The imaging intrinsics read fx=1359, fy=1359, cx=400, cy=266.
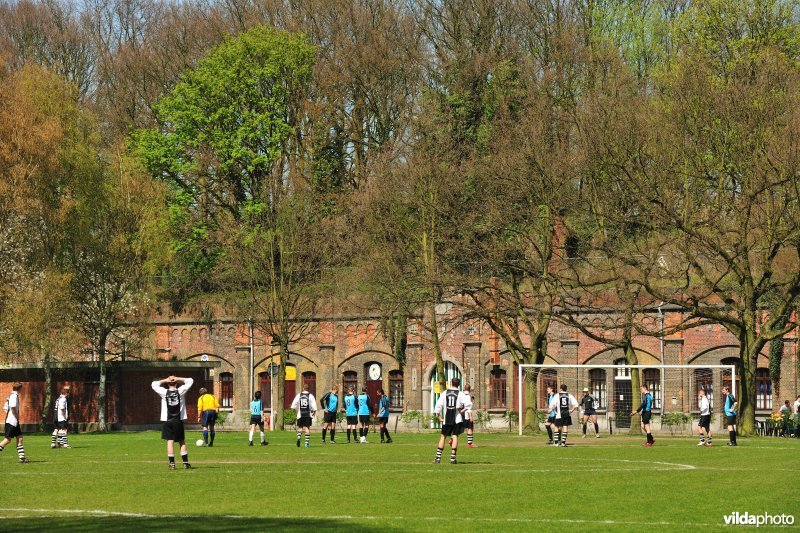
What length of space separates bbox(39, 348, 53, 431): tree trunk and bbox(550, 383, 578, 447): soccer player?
2591 cm

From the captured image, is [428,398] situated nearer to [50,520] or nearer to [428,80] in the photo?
[428,80]

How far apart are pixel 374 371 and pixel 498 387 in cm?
740

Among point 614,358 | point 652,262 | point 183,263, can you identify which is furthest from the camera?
point 183,263

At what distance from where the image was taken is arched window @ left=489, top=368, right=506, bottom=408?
6612 cm

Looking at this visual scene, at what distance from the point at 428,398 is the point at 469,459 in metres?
35.7

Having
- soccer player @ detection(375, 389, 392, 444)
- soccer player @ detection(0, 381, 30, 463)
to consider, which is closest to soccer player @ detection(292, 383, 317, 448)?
soccer player @ detection(375, 389, 392, 444)

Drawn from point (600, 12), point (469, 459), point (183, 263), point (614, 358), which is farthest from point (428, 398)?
point (469, 459)

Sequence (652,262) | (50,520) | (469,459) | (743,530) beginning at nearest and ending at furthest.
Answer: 1. (743,530)
2. (50,520)
3. (469,459)
4. (652,262)

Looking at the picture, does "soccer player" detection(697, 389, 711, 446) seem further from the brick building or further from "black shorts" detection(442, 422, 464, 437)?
the brick building

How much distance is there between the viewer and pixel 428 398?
67438 millimetres

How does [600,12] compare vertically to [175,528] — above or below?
above

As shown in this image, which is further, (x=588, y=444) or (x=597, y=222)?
(x=597, y=222)

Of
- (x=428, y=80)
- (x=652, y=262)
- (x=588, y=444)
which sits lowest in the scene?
(x=588, y=444)

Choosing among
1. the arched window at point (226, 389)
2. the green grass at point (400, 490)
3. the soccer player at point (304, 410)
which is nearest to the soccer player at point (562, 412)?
the green grass at point (400, 490)
